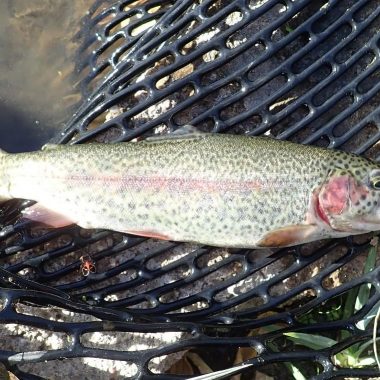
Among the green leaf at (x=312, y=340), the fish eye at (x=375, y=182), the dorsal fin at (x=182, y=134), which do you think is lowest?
the green leaf at (x=312, y=340)

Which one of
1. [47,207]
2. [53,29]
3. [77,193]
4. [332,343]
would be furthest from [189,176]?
[53,29]

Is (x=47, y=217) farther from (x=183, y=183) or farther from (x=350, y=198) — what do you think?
(x=350, y=198)

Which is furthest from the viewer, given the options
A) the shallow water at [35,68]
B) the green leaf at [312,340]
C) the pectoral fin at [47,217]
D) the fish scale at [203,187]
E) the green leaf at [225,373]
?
the shallow water at [35,68]

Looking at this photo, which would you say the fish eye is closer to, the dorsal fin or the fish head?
the fish head

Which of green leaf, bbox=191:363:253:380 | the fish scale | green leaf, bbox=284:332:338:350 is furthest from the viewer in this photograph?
green leaf, bbox=284:332:338:350

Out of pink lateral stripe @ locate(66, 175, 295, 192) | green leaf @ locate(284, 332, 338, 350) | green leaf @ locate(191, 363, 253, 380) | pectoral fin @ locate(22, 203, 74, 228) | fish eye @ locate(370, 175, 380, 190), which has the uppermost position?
pink lateral stripe @ locate(66, 175, 295, 192)

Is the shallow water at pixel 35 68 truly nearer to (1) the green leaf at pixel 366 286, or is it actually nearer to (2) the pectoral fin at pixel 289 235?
(2) the pectoral fin at pixel 289 235

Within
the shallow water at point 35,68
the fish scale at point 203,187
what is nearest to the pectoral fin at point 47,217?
the fish scale at point 203,187

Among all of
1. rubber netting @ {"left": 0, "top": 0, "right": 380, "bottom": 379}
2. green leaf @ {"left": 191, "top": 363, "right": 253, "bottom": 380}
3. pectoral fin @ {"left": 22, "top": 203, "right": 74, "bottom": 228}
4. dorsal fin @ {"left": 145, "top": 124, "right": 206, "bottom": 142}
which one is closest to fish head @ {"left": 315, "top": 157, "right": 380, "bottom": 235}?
rubber netting @ {"left": 0, "top": 0, "right": 380, "bottom": 379}

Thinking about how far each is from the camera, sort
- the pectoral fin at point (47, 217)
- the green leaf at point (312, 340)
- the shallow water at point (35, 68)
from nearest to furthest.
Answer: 1. the pectoral fin at point (47, 217)
2. the green leaf at point (312, 340)
3. the shallow water at point (35, 68)
